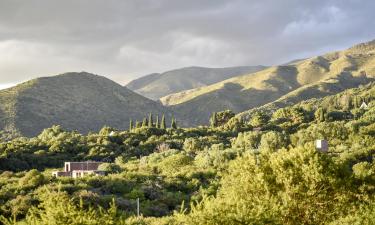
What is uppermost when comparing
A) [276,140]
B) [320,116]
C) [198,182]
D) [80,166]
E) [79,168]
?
[320,116]

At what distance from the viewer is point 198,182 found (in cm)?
5759

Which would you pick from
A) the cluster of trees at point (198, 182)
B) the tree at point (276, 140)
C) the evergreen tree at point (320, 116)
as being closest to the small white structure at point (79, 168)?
the cluster of trees at point (198, 182)

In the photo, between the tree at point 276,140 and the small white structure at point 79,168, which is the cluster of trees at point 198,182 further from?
the small white structure at point 79,168

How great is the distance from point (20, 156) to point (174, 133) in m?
38.9

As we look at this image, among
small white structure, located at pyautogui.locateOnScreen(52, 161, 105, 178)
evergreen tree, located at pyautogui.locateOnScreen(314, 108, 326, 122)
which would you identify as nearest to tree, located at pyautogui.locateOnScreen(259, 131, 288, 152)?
small white structure, located at pyautogui.locateOnScreen(52, 161, 105, 178)

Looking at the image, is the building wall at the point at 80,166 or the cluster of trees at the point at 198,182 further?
the building wall at the point at 80,166

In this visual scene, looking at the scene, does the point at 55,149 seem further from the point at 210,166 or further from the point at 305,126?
the point at 305,126

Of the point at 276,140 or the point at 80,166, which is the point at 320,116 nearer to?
the point at 276,140

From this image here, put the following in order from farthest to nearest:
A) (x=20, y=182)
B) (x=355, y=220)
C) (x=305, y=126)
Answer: (x=305, y=126)
(x=20, y=182)
(x=355, y=220)

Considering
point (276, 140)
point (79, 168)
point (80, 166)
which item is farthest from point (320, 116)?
point (79, 168)

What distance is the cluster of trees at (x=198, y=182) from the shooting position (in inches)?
867

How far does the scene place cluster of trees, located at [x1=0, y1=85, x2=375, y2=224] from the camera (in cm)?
2203

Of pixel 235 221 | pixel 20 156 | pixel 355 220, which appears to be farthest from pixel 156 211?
pixel 20 156

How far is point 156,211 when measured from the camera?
4597 cm
